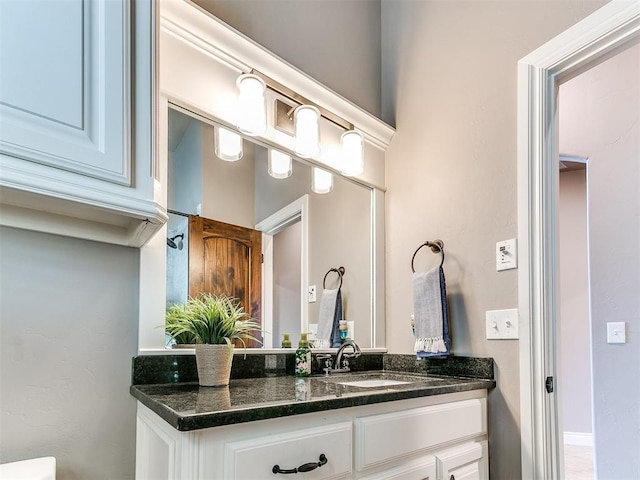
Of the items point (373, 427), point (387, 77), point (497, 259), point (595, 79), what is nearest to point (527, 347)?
point (497, 259)

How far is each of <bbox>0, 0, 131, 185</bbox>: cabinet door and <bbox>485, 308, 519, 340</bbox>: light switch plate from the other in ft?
4.61

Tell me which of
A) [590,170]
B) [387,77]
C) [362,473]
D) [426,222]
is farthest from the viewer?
[590,170]

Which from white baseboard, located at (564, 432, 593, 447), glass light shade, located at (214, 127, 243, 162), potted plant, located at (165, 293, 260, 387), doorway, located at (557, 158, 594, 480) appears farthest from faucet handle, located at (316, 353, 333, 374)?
white baseboard, located at (564, 432, 593, 447)

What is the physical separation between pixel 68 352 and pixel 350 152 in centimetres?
144

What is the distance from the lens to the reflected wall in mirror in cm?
156

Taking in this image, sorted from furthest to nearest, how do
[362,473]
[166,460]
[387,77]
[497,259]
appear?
[387,77] → [497,259] → [362,473] → [166,460]

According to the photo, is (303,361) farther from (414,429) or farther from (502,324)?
(502,324)

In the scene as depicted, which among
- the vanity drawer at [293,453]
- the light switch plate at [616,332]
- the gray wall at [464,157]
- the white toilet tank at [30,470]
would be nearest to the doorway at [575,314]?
the light switch plate at [616,332]

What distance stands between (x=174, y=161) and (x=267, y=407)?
937 millimetres

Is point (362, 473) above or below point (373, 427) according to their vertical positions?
below

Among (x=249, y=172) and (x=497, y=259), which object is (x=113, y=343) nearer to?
(x=249, y=172)

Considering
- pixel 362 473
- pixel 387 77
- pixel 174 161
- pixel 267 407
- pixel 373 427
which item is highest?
pixel 387 77

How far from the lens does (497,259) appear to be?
5.72 feet

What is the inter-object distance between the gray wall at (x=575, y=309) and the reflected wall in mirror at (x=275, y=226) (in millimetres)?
2679
